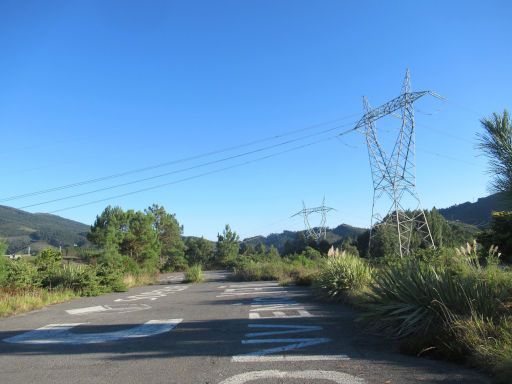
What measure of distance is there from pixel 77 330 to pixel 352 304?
23.4ft

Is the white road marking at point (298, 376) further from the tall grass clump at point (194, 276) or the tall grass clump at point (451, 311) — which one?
the tall grass clump at point (194, 276)

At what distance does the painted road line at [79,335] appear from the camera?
9.02 metres

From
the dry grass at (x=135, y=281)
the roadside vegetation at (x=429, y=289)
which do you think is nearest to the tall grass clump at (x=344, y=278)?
the roadside vegetation at (x=429, y=289)

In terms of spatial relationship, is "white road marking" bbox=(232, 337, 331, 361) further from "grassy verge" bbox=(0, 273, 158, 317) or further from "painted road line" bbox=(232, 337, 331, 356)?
"grassy verge" bbox=(0, 273, 158, 317)

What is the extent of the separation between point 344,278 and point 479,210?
52.1 meters

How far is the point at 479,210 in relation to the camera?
6059 centimetres

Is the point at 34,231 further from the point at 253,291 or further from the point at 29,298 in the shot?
the point at 29,298

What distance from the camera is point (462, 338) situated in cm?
636

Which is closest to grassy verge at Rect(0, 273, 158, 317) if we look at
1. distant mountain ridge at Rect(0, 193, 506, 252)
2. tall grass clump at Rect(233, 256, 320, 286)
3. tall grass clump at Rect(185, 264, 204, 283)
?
tall grass clump at Rect(233, 256, 320, 286)

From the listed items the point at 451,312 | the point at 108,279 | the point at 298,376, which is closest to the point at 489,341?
the point at 451,312

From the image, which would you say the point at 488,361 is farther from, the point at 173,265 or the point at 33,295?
the point at 173,265

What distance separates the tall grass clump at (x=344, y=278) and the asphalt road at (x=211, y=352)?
250cm

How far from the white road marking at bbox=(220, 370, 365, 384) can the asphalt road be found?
0.01m

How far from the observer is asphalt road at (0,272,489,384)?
19.4 ft
